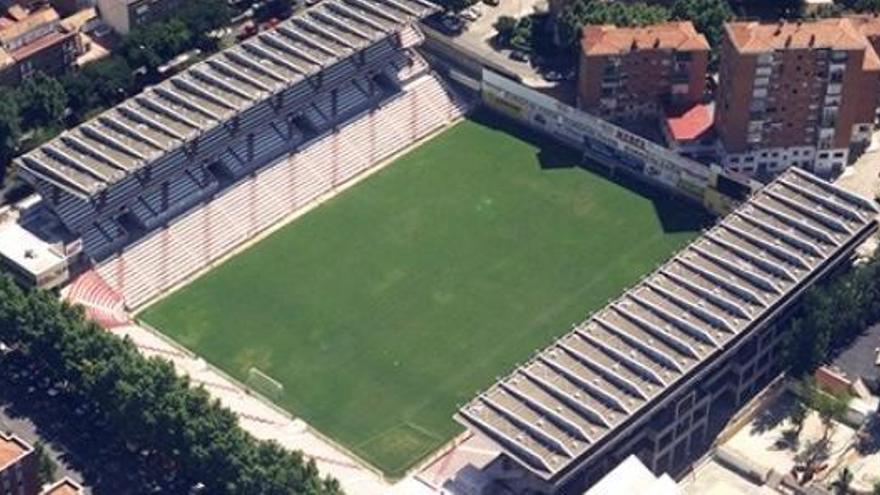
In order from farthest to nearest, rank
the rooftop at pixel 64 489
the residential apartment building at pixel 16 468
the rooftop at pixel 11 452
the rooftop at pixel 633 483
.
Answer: the rooftop at pixel 11 452 < the residential apartment building at pixel 16 468 < the rooftop at pixel 633 483 < the rooftop at pixel 64 489

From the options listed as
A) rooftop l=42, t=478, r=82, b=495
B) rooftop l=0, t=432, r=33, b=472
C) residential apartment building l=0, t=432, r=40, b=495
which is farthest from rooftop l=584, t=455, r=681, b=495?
rooftop l=0, t=432, r=33, b=472

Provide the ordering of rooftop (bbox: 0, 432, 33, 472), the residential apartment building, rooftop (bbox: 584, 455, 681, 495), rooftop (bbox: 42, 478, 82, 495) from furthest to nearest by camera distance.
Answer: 1. rooftop (bbox: 0, 432, 33, 472)
2. the residential apartment building
3. rooftop (bbox: 584, 455, 681, 495)
4. rooftop (bbox: 42, 478, 82, 495)

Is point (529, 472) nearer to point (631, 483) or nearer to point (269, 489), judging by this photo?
point (631, 483)

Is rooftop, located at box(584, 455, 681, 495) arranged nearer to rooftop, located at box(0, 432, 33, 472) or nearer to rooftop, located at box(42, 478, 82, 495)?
rooftop, located at box(42, 478, 82, 495)

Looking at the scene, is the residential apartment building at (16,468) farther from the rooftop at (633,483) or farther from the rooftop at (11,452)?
the rooftop at (633,483)

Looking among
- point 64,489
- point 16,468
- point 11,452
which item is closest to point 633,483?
point 64,489

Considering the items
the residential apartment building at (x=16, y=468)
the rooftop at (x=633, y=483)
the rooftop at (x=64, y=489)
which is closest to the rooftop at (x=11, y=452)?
the residential apartment building at (x=16, y=468)

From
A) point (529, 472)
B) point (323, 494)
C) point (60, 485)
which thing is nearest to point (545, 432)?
point (529, 472)

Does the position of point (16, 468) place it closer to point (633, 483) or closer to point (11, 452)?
point (11, 452)

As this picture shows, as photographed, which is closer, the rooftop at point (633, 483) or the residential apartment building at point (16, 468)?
→ the rooftop at point (633, 483)
